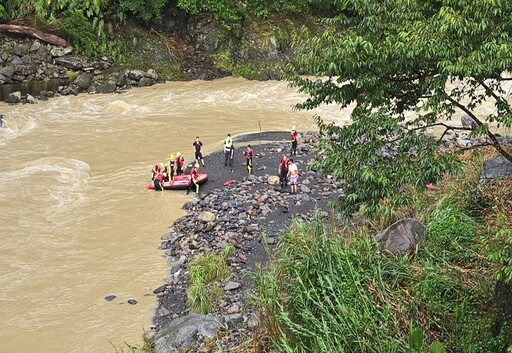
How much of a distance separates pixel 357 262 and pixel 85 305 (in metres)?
7.31

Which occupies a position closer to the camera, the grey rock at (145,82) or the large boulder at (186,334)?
the large boulder at (186,334)

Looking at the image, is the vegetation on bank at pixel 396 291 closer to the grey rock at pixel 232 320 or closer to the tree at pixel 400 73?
the tree at pixel 400 73

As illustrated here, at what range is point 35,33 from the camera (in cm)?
3322

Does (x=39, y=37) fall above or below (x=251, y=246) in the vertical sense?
above

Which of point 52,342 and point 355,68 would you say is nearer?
point 355,68

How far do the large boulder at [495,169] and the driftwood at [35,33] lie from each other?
1164 inches

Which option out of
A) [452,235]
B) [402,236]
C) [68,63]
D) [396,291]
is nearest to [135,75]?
[68,63]

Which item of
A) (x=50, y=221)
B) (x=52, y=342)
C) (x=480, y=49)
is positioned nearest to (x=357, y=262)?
(x=480, y=49)

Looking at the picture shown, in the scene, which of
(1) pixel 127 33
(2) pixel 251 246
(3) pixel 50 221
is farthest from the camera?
(1) pixel 127 33

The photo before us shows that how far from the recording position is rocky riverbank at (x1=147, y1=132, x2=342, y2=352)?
10.1m

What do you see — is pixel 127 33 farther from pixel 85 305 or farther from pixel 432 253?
pixel 432 253

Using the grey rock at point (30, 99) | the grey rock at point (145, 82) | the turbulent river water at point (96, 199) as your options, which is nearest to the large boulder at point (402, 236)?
the turbulent river water at point (96, 199)

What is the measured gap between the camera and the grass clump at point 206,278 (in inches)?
464

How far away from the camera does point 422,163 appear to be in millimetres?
8359
